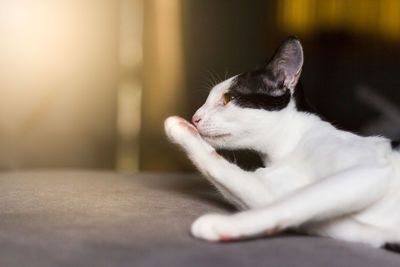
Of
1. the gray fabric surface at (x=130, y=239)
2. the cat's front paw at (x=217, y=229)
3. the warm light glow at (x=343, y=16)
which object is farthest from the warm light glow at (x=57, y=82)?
the cat's front paw at (x=217, y=229)

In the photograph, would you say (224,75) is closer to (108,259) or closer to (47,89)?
(47,89)

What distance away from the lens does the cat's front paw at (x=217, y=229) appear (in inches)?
40.3

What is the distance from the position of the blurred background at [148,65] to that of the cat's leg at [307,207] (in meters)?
1.67

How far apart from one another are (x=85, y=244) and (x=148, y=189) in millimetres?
764

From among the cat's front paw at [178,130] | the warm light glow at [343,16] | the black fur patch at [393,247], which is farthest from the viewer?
the warm light glow at [343,16]

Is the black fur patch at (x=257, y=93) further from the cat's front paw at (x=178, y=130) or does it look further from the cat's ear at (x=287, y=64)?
the cat's front paw at (x=178, y=130)

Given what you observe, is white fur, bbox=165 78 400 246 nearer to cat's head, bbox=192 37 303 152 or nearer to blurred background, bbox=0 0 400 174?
cat's head, bbox=192 37 303 152

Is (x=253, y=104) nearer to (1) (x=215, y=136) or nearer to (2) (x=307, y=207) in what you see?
(1) (x=215, y=136)

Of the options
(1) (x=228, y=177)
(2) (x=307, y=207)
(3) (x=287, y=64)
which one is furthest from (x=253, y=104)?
(2) (x=307, y=207)

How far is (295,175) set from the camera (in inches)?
53.5

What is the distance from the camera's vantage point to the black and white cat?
41.8 inches

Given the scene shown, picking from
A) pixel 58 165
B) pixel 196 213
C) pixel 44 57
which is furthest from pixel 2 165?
pixel 196 213

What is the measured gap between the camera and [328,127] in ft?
4.88

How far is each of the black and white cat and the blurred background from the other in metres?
1.29
